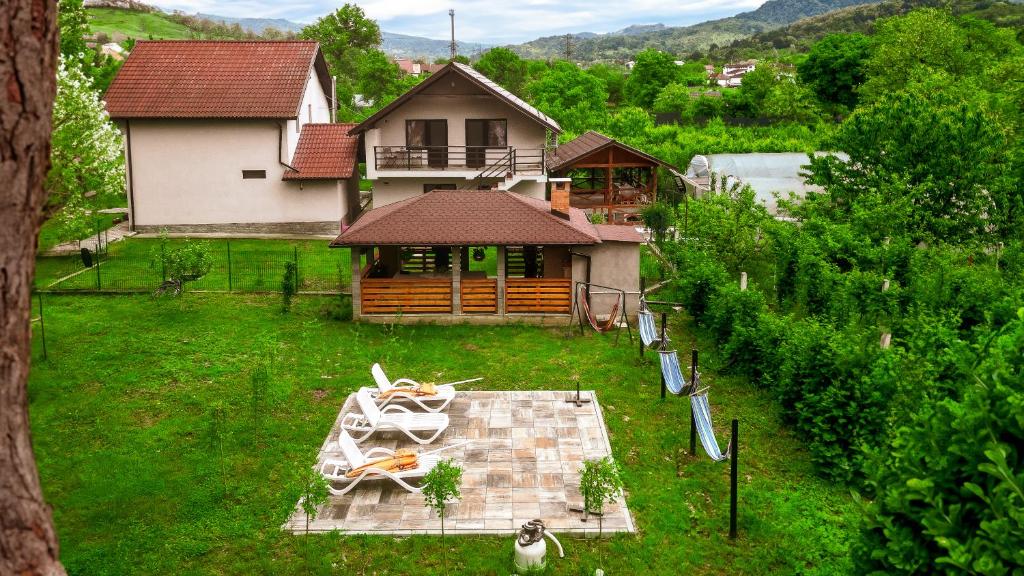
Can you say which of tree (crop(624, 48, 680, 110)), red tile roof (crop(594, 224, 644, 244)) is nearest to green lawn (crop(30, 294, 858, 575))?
red tile roof (crop(594, 224, 644, 244))

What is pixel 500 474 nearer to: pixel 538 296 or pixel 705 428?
pixel 705 428

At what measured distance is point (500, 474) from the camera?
466 inches

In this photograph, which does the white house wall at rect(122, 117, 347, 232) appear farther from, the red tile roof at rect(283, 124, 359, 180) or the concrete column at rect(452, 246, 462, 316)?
the concrete column at rect(452, 246, 462, 316)

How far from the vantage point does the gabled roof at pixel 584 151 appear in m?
31.6

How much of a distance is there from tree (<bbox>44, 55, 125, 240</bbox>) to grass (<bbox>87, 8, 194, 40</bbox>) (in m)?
105

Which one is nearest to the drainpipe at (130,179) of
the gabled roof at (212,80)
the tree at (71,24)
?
the gabled roof at (212,80)

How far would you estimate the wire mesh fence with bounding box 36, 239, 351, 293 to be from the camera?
2216cm

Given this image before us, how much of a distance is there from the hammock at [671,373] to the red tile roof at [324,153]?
18055 mm

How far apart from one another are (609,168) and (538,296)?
13459mm

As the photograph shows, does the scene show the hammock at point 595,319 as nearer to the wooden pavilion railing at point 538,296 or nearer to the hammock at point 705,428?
the wooden pavilion railing at point 538,296

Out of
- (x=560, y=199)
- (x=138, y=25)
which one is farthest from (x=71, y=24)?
(x=138, y=25)

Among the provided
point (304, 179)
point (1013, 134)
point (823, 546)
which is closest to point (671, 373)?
point (823, 546)

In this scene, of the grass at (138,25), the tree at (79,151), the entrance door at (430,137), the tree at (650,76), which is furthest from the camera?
the grass at (138,25)

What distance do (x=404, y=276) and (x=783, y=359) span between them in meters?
10.1
